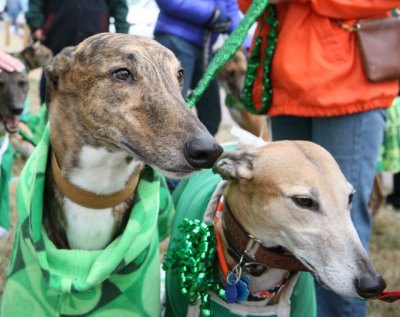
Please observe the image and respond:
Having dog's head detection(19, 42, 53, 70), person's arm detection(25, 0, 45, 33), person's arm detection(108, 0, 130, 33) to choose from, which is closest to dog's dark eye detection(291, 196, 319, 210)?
dog's head detection(19, 42, 53, 70)

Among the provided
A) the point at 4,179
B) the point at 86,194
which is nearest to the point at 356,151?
the point at 86,194

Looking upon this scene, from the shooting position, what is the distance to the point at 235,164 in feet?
6.69

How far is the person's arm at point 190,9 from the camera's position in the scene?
10.7 ft

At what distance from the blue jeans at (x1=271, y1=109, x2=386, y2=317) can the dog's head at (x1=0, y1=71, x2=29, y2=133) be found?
201cm

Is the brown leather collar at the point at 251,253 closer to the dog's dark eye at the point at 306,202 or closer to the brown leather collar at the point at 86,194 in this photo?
the dog's dark eye at the point at 306,202

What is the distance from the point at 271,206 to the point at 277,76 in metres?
0.70

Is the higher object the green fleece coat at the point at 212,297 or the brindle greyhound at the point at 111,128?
the brindle greyhound at the point at 111,128

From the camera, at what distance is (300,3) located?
2.28 m

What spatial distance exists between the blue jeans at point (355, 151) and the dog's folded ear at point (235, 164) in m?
0.43

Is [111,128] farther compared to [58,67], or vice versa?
[58,67]

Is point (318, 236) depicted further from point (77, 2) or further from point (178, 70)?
point (77, 2)

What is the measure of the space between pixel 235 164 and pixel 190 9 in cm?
155

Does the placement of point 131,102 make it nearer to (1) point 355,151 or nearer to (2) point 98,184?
(2) point 98,184

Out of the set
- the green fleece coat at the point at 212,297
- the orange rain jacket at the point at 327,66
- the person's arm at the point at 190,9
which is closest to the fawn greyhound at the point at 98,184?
the green fleece coat at the point at 212,297
